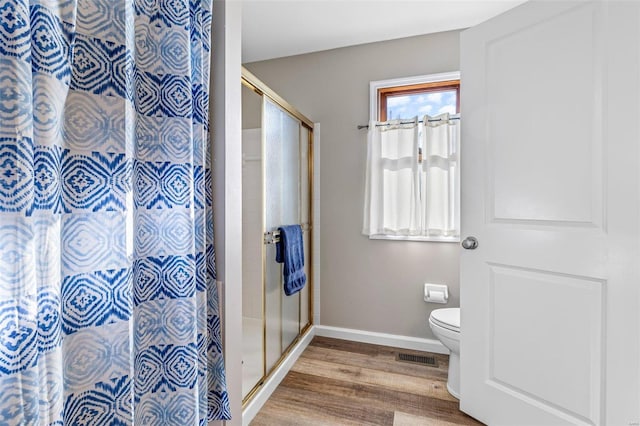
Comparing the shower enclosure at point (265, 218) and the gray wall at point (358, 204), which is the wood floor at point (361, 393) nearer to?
the shower enclosure at point (265, 218)

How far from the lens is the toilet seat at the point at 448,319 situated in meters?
1.73

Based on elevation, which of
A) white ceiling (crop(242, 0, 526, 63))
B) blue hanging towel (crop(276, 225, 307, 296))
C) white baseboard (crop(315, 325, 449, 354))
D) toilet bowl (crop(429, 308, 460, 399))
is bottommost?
white baseboard (crop(315, 325, 449, 354))

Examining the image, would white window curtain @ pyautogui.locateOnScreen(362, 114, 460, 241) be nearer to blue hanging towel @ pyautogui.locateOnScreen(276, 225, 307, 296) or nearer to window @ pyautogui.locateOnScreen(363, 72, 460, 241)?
window @ pyautogui.locateOnScreen(363, 72, 460, 241)

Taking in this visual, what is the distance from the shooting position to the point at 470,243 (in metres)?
1.55

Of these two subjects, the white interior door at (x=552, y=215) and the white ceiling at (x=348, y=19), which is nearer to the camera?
the white interior door at (x=552, y=215)

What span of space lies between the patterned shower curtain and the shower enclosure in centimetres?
69

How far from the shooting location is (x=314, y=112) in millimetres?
2557

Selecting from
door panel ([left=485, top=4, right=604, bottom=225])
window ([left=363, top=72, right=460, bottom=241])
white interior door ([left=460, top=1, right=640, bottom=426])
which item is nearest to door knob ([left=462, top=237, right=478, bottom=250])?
white interior door ([left=460, top=1, right=640, bottom=426])

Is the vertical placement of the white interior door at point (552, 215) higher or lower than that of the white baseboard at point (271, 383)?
higher

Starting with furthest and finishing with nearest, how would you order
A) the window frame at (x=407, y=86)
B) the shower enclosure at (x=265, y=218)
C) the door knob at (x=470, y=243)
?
the window frame at (x=407, y=86), the shower enclosure at (x=265, y=218), the door knob at (x=470, y=243)

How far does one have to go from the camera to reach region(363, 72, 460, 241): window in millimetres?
2146

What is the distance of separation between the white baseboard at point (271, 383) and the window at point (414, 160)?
37.3 inches

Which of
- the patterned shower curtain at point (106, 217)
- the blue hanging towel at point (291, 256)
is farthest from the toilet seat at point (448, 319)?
the patterned shower curtain at point (106, 217)

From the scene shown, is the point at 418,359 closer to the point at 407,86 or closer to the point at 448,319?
the point at 448,319
